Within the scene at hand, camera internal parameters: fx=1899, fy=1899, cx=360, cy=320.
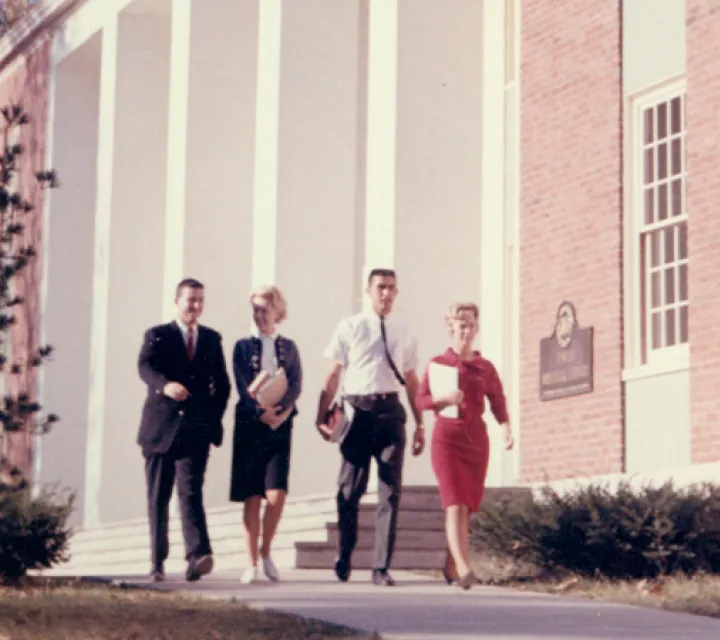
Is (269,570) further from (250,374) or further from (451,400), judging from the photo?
(451,400)

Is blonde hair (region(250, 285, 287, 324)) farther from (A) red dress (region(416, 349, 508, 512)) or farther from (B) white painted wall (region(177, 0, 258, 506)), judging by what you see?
(B) white painted wall (region(177, 0, 258, 506))

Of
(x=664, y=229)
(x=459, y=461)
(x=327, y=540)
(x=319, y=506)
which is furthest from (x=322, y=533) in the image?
(x=664, y=229)

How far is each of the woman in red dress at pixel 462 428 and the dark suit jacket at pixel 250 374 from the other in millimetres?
940

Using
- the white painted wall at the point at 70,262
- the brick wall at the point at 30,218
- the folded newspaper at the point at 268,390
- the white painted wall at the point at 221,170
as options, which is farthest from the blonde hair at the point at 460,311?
the brick wall at the point at 30,218

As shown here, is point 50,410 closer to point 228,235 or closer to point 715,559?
point 228,235

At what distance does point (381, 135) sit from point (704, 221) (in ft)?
16.6

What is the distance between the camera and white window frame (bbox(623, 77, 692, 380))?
15711mm

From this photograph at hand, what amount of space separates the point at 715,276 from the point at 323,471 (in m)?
7.08

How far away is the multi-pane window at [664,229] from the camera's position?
15562 millimetres

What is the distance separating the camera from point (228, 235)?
874 inches

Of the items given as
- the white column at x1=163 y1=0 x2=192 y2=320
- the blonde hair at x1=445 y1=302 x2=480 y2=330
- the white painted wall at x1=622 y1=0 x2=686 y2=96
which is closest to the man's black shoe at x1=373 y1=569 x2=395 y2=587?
the blonde hair at x1=445 y1=302 x2=480 y2=330

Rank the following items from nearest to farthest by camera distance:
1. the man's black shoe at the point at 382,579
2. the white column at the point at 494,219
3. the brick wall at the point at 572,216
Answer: the man's black shoe at the point at 382,579 < the brick wall at the point at 572,216 < the white column at the point at 494,219

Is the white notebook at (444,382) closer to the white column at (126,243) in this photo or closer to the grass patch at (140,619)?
the grass patch at (140,619)

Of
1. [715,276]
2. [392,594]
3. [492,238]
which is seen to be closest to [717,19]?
[715,276]
